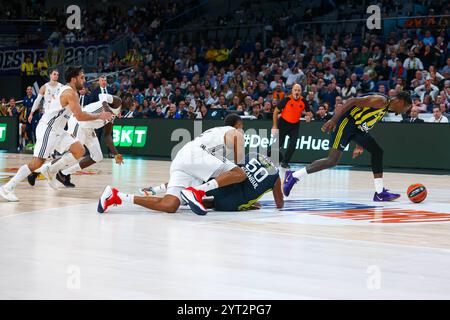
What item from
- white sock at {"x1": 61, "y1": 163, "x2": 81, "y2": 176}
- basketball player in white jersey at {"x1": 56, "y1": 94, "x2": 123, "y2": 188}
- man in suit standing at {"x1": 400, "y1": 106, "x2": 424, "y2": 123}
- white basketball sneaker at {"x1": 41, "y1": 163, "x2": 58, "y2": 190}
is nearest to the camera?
white basketball sneaker at {"x1": 41, "y1": 163, "x2": 58, "y2": 190}

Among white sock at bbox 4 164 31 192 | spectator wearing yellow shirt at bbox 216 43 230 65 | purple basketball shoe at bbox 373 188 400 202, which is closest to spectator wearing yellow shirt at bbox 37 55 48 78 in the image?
spectator wearing yellow shirt at bbox 216 43 230 65

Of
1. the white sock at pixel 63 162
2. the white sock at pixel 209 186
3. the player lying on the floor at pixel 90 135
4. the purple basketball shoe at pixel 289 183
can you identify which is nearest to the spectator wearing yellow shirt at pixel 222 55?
the player lying on the floor at pixel 90 135

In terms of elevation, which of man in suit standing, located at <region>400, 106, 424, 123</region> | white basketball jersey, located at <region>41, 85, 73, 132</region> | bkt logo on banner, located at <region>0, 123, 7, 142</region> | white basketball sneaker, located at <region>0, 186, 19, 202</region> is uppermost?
white basketball jersey, located at <region>41, 85, 73, 132</region>

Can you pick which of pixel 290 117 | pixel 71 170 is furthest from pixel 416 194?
pixel 290 117

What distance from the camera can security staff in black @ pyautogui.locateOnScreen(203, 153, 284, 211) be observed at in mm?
10750

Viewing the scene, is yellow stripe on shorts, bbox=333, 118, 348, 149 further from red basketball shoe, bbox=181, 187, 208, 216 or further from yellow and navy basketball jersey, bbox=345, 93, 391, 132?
red basketball shoe, bbox=181, 187, 208, 216

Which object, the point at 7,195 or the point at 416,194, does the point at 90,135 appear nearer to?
the point at 7,195

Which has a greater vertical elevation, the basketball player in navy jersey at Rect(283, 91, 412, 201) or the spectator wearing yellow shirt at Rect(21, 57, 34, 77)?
the spectator wearing yellow shirt at Rect(21, 57, 34, 77)

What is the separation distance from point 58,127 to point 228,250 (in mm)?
5967

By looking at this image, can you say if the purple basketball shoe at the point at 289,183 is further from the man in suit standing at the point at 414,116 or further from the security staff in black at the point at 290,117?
the man in suit standing at the point at 414,116

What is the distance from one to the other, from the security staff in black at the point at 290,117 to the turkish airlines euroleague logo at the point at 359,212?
24.7ft

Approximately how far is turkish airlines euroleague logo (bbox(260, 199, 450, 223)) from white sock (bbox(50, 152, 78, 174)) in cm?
367
